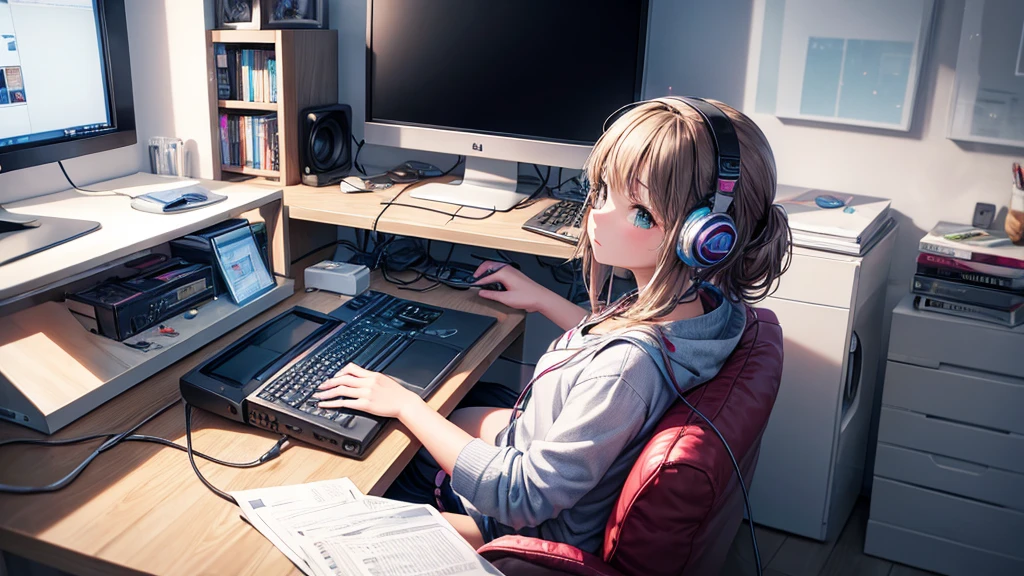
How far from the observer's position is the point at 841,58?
190 centimetres

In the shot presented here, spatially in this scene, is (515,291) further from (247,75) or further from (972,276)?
(972,276)

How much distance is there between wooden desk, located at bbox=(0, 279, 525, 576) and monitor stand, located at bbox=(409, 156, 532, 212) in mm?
598

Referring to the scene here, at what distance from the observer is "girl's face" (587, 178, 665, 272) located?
1.02m

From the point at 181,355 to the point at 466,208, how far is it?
0.69 meters

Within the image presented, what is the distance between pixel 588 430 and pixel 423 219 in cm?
83

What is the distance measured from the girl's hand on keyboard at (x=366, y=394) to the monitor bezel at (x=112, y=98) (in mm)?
601

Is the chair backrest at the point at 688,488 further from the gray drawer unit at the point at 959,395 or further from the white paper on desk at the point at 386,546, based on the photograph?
the gray drawer unit at the point at 959,395

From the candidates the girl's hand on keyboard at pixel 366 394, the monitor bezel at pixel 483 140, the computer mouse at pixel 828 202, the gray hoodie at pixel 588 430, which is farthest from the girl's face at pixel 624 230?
the computer mouse at pixel 828 202

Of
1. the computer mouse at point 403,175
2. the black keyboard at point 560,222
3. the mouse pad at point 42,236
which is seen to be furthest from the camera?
the computer mouse at point 403,175

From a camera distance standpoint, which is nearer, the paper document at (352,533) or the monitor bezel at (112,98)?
the paper document at (352,533)

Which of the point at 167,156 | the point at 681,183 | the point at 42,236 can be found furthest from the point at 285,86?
the point at 681,183

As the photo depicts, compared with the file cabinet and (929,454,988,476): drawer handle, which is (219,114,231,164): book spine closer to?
the file cabinet

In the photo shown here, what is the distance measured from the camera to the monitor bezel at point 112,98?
4.30ft

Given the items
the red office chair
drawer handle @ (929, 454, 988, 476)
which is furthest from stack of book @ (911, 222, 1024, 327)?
the red office chair
